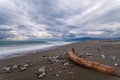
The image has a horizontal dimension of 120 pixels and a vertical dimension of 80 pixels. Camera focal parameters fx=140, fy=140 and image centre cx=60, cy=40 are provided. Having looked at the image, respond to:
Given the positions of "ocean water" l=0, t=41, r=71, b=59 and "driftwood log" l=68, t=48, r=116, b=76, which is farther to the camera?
"ocean water" l=0, t=41, r=71, b=59

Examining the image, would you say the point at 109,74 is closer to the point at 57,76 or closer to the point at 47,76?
the point at 57,76

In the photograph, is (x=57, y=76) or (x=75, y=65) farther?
(x=75, y=65)

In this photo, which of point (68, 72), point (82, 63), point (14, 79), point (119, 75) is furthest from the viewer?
point (82, 63)

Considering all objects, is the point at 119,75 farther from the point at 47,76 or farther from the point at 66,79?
the point at 47,76

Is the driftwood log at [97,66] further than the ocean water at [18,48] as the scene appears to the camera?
No

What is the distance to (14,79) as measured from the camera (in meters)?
6.64

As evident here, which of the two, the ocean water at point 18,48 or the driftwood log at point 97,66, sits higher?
the driftwood log at point 97,66

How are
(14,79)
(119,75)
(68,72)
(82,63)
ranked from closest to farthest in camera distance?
(119,75) → (14,79) → (68,72) → (82,63)

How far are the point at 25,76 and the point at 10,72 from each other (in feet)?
4.78

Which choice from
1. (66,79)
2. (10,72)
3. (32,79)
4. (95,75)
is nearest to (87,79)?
(95,75)

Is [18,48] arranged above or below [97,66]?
below

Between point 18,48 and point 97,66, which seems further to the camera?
point 18,48

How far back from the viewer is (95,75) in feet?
21.6

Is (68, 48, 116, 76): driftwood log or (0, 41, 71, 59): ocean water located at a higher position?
(68, 48, 116, 76): driftwood log
